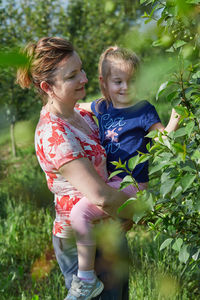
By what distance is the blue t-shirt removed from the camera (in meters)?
2.04

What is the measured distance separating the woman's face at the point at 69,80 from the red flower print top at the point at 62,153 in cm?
11

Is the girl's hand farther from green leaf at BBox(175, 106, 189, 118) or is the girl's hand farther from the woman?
green leaf at BBox(175, 106, 189, 118)

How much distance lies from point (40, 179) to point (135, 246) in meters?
2.18

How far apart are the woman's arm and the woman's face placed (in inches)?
12.7

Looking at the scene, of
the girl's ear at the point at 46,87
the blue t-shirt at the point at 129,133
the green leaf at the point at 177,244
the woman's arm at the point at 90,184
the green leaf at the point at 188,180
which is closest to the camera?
the green leaf at the point at 188,180

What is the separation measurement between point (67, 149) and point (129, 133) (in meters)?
0.44

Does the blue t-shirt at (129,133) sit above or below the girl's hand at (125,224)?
above

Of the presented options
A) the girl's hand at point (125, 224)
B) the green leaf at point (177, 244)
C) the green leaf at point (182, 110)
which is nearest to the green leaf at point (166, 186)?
the green leaf at point (182, 110)

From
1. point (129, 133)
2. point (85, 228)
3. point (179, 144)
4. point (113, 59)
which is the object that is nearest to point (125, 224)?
point (85, 228)

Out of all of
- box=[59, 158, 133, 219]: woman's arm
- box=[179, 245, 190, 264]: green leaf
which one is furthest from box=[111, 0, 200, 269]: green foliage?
box=[59, 158, 133, 219]: woman's arm

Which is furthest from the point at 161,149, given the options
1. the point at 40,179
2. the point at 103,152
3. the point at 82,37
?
the point at 82,37

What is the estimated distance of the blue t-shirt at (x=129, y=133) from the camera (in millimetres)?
2035

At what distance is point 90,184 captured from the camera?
1694mm

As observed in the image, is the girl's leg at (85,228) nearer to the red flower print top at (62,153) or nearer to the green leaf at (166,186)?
the red flower print top at (62,153)
